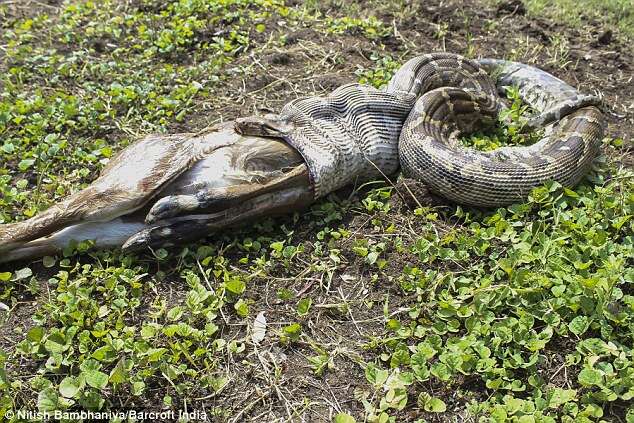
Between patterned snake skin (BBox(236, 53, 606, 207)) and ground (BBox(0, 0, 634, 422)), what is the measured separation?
18 centimetres

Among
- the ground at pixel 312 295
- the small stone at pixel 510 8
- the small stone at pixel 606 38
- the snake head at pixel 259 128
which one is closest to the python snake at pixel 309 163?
the snake head at pixel 259 128

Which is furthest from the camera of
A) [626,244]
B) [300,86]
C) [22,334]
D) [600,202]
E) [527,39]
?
[527,39]

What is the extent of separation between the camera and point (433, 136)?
17.3ft

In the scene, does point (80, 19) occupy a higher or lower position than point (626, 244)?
higher

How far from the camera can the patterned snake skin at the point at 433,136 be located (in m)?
4.87

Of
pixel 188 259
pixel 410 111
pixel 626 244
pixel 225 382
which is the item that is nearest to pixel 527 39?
pixel 410 111

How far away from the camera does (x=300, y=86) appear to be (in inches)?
254

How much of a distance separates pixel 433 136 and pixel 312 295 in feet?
6.28

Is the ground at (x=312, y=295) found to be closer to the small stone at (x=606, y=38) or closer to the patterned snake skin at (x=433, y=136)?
the patterned snake skin at (x=433, y=136)

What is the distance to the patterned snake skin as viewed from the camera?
4871 millimetres

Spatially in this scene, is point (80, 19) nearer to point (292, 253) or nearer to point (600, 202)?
point (292, 253)

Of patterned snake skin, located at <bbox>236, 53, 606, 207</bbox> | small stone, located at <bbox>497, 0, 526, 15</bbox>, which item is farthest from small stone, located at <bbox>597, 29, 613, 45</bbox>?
patterned snake skin, located at <bbox>236, 53, 606, 207</bbox>

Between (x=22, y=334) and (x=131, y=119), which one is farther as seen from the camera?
(x=131, y=119)

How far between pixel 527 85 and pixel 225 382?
4723mm
